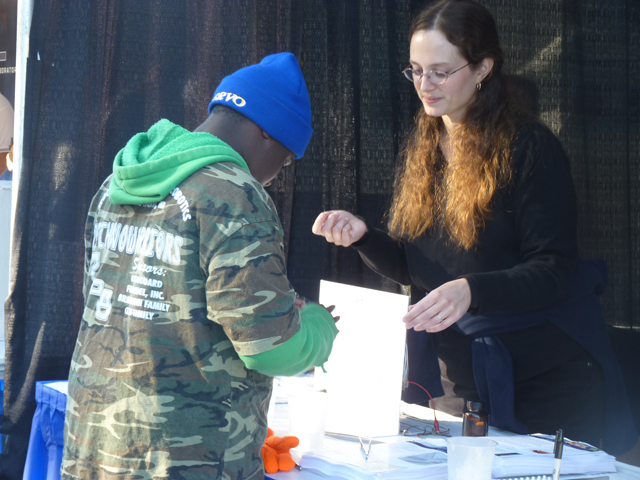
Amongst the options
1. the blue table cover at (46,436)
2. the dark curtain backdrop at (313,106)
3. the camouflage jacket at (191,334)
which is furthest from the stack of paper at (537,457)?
the dark curtain backdrop at (313,106)

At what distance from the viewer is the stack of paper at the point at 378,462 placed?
3.30 feet

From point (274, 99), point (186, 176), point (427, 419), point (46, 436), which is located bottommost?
point (46, 436)

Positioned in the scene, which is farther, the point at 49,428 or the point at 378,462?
the point at 49,428

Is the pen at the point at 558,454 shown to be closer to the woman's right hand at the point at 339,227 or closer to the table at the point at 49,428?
the table at the point at 49,428

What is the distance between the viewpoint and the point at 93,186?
2152mm

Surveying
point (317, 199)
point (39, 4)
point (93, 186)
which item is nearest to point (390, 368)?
point (317, 199)

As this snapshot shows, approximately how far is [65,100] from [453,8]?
1334mm

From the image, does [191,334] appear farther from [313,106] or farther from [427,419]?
[313,106]

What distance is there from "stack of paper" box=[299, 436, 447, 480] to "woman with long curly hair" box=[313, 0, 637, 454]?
25 cm

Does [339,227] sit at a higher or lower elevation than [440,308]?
higher

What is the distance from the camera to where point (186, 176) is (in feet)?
3.00

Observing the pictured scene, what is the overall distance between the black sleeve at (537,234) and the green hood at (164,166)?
63 cm

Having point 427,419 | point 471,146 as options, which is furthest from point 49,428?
point 471,146

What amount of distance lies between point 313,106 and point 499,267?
3.45ft
